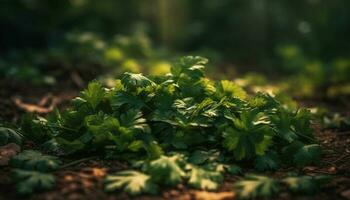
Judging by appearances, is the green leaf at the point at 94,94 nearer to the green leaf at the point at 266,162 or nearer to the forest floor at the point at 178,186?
the forest floor at the point at 178,186

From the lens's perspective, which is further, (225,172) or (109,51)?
(109,51)

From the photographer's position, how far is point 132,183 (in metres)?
2.27

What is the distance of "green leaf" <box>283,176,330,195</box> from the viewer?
2340 millimetres

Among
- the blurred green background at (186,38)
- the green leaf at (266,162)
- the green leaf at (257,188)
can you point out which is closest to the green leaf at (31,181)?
the green leaf at (257,188)

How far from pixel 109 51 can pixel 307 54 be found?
11.8 feet

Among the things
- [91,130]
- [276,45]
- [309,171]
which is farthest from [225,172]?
[276,45]

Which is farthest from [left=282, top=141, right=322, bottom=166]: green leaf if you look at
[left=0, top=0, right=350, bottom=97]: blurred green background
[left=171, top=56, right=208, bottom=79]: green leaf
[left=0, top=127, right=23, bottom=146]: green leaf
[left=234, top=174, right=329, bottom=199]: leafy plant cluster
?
[left=0, top=0, right=350, bottom=97]: blurred green background

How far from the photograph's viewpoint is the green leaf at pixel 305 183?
234 cm

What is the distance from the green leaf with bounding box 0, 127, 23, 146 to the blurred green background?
2.51 m

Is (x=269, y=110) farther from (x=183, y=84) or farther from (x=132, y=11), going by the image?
(x=132, y=11)

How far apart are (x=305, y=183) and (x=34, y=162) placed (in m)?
1.35

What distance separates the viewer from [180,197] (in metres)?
A: 2.29

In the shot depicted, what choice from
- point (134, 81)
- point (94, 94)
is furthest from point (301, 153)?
point (94, 94)

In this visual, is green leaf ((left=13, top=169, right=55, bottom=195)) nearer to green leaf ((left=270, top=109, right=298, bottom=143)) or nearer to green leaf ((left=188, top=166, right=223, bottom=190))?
green leaf ((left=188, top=166, right=223, bottom=190))
